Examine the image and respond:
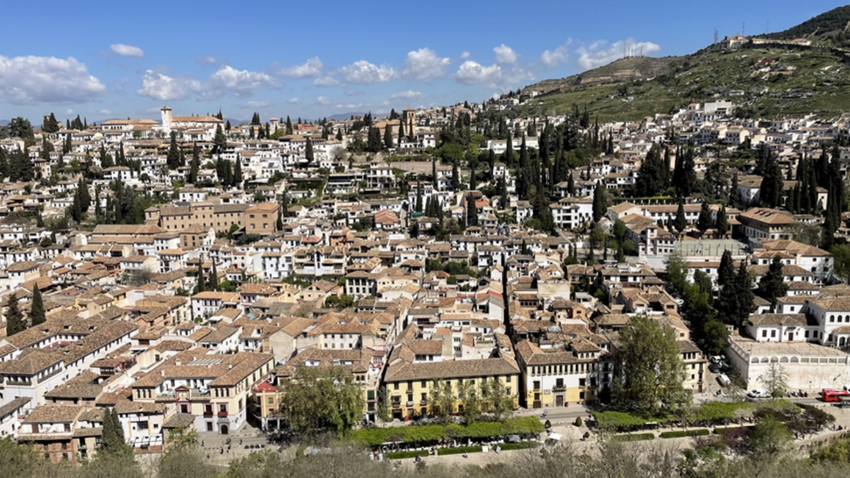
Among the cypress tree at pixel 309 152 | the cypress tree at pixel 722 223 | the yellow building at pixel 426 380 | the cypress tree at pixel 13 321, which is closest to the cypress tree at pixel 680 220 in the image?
the cypress tree at pixel 722 223

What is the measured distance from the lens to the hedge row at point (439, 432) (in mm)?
27156

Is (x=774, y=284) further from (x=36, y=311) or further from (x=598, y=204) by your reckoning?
(x=36, y=311)

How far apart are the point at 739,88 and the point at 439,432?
104 metres

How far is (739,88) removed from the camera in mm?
107125

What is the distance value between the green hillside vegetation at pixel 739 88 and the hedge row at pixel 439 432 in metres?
82.1

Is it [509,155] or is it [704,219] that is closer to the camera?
[704,219]

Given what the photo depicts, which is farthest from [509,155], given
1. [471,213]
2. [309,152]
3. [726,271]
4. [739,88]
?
[739,88]

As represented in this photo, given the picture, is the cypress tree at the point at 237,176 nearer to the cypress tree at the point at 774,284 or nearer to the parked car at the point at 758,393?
the cypress tree at the point at 774,284

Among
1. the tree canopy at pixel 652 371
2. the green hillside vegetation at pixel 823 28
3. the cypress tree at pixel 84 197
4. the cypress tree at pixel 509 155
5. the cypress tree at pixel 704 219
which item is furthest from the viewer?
the green hillside vegetation at pixel 823 28

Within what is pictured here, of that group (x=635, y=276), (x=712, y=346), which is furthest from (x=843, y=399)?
(x=635, y=276)

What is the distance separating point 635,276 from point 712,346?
26.8 ft

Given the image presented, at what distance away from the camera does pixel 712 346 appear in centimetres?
3431

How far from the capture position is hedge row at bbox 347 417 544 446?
27156 millimetres

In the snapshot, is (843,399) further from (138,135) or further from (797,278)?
(138,135)
